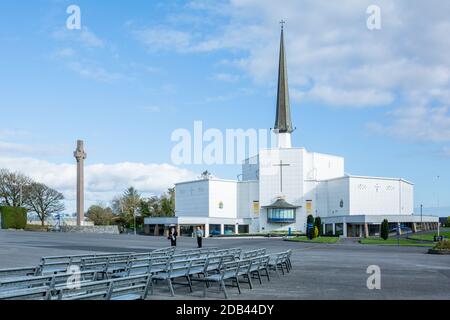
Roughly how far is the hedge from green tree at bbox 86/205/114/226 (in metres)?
32.6

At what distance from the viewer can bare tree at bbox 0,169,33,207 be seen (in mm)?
85625

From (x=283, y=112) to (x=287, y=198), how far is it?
16299 mm

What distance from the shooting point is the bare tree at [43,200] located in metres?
89.4

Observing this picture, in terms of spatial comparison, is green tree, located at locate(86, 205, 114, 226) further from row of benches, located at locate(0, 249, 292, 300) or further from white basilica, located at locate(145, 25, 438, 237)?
row of benches, located at locate(0, 249, 292, 300)

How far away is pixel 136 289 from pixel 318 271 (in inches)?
425

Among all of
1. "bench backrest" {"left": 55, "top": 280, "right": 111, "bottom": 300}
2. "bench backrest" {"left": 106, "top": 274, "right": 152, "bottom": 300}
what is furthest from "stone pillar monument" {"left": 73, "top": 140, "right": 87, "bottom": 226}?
"bench backrest" {"left": 55, "top": 280, "right": 111, "bottom": 300}

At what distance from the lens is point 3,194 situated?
281 ft

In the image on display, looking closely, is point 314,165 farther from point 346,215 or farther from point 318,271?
point 318,271

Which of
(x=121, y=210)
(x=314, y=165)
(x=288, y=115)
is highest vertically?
(x=288, y=115)

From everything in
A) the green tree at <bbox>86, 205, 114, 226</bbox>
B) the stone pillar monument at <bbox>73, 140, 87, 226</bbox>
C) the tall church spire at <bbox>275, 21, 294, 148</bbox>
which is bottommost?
the green tree at <bbox>86, 205, 114, 226</bbox>

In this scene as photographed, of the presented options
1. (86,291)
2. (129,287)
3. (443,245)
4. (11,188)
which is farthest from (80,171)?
(86,291)

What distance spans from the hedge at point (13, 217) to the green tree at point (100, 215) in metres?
32.6
